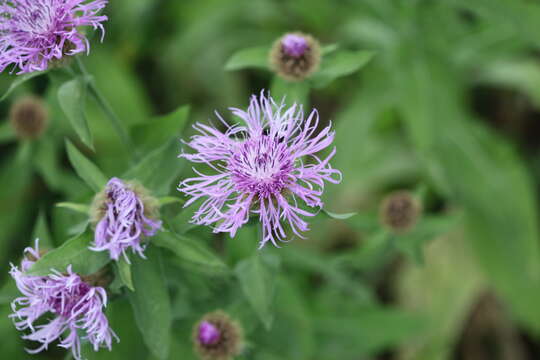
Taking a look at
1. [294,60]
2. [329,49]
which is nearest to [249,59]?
[294,60]

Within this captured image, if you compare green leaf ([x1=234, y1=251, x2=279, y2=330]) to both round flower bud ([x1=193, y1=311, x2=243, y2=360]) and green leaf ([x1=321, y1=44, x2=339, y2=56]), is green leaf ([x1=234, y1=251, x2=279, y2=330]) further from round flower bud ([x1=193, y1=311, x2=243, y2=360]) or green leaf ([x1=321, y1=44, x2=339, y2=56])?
green leaf ([x1=321, y1=44, x2=339, y2=56])

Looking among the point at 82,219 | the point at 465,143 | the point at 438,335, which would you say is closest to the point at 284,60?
the point at 82,219

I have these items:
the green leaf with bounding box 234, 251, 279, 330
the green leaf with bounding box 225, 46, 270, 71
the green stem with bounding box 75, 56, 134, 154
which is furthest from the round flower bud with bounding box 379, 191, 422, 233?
the green stem with bounding box 75, 56, 134, 154

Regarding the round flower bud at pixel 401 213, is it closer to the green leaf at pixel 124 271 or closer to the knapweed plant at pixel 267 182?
the knapweed plant at pixel 267 182

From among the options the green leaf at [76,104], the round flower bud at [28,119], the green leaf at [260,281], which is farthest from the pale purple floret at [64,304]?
the round flower bud at [28,119]

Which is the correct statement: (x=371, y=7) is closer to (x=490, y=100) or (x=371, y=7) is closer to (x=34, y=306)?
(x=490, y=100)

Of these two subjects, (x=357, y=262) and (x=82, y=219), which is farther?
(x=357, y=262)

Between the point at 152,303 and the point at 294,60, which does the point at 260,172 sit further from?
the point at 294,60
